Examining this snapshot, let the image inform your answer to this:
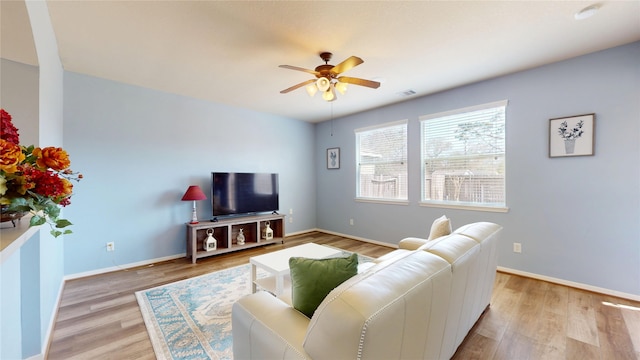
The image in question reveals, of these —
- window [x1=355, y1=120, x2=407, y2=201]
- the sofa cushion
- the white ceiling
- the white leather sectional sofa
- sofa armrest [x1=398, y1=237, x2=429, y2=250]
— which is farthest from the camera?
window [x1=355, y1=120, x2=407, y2=201]

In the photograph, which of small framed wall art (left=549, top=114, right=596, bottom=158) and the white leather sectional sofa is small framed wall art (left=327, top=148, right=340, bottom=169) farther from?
the white leather sectional sofa

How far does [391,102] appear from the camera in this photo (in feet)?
14.0

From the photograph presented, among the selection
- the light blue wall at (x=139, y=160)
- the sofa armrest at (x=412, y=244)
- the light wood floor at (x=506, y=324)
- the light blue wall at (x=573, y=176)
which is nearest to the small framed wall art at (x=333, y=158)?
the light blue wall at (x=139, y=160)

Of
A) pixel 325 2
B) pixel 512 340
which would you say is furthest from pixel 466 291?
pixel 325 2

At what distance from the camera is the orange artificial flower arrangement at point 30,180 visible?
852 millimetres

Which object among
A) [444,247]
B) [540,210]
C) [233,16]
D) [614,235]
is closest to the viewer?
[444,247]

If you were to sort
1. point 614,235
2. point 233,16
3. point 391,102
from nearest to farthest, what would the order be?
point 233,16 → point 614,235 → point 391,102

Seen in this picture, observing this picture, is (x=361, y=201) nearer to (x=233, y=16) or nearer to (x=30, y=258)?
(x=233, y=16)

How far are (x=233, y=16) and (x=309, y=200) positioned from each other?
407cm

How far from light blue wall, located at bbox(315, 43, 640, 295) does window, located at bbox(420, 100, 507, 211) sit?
0.40 ft

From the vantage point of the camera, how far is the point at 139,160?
11.7ft

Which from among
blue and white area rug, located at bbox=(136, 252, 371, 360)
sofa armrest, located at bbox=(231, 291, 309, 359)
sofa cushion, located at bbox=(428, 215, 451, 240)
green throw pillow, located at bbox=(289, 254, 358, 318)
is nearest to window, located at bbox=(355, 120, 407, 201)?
sofa cushion, located at bbox=(428, 215, 451, 240)

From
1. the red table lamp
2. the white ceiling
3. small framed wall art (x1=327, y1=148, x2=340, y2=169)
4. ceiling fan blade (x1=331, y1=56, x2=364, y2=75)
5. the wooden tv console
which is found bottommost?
the wooden tv console

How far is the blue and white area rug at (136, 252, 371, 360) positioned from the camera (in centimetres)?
182
